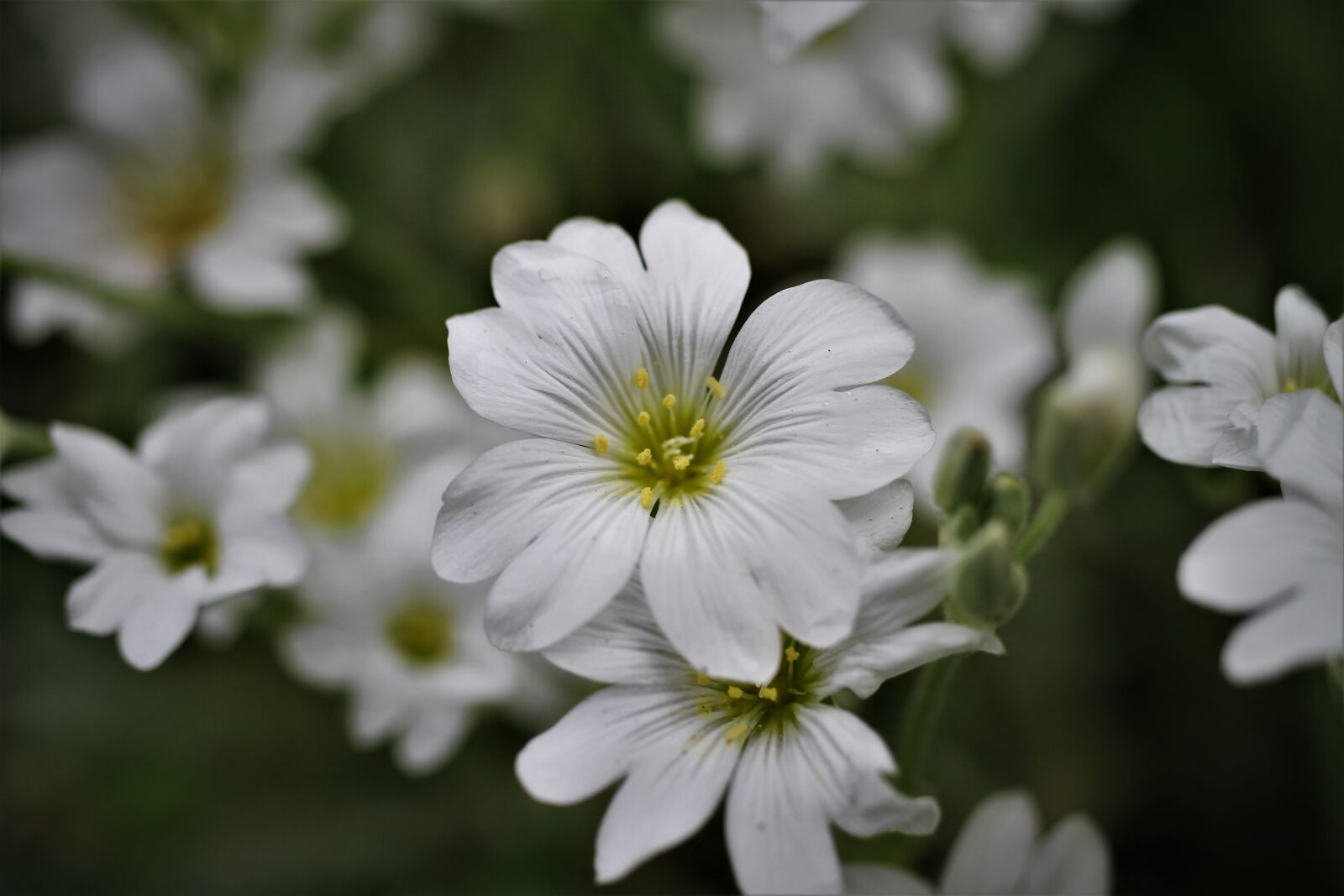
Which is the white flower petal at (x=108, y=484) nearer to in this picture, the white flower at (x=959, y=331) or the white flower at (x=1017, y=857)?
the white flower at (x=1017, y=857)

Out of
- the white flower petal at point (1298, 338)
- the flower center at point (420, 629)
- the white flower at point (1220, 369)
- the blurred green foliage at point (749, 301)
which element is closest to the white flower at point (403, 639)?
the flower center at point (420, 629)

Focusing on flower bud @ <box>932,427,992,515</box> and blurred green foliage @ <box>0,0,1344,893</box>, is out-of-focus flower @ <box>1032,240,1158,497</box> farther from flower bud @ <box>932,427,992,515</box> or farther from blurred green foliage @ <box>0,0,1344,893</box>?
blurred green foliage @ <box>0,0,1344,893</box>

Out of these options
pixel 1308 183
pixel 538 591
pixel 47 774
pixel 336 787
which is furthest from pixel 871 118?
pixel 47 774

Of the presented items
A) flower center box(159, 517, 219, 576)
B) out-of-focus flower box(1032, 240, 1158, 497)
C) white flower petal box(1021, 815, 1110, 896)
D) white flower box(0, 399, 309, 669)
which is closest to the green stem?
out-of-focus flower box(1032, 240, 1158, 497)

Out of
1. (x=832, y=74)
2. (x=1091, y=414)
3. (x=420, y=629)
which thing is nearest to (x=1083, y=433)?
(x=1091, y=414)

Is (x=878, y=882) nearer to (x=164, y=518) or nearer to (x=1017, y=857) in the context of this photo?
(x=1017, y=857)

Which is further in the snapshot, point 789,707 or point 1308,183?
point 1308,183

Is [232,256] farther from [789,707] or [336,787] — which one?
[789,707]
